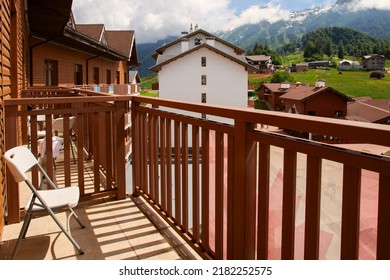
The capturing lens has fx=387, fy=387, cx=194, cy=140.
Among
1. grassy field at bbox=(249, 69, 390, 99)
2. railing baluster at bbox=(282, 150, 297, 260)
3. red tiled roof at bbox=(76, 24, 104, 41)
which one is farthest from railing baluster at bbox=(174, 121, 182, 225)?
grassy field at bbox=(249, 69, 390, 99)

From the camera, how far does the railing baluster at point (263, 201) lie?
170 centimetres

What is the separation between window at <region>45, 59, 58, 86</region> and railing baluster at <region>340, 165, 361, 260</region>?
39.4 feet

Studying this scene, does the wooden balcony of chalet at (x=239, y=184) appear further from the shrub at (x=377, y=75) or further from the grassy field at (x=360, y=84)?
the shrub at (x=377, y=75)

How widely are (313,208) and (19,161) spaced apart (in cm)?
185

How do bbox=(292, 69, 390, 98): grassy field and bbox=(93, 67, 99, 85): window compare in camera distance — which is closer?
bbox=(93, 67, 99, 85): window

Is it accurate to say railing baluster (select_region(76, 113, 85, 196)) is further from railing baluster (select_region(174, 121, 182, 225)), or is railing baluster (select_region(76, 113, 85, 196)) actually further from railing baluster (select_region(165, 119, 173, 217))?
railing baluster (select_region(174, 121, 182, 225))

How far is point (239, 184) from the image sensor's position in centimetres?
186

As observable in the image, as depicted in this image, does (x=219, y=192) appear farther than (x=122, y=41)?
No

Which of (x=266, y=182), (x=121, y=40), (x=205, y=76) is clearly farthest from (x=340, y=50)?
(x=266, y=182)

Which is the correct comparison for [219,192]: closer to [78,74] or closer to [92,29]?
[78,74]

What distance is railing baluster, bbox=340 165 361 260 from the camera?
1233 millimetres

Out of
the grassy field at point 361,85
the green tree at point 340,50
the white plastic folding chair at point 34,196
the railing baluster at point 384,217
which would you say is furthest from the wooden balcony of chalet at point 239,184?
the green tree at point 340,50

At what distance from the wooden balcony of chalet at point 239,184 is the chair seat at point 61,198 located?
31 centimetres
